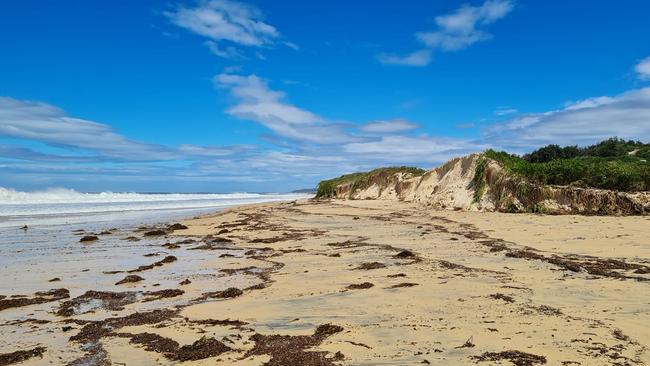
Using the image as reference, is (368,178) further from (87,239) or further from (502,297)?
(502,297)

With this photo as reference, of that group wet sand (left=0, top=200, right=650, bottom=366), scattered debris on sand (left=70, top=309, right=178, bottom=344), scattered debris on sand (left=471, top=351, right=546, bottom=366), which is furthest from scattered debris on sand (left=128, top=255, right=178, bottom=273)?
scattered debris on sand (left=471, top=351, right=546, bottom=366)

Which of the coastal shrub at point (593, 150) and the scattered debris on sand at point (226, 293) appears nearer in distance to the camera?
the scattered debris on sand at point (226, 293)

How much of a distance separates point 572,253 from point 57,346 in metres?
7.94

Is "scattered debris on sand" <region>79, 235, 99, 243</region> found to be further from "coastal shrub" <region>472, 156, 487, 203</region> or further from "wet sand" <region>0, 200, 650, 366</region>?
"coastal shrub" <region>472, 156, 487, 203</region>

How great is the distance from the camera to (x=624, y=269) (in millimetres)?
6750

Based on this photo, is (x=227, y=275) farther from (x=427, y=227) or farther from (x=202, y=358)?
(x=427, y=227)

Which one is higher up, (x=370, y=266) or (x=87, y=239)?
(x=87, y=239)

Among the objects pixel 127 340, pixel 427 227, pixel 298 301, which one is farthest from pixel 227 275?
pixel 427 227

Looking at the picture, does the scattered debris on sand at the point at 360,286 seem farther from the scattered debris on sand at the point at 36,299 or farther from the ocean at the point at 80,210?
the ocean at the point at 80,210

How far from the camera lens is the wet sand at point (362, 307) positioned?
4047 millimetres

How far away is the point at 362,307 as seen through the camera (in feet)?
17.9

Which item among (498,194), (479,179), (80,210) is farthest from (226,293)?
(80,210)

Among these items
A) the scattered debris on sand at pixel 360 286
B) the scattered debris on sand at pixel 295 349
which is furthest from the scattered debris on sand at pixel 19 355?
the scattered debris on sand at pixel 360 286

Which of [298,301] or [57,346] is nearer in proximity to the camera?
[57,346]
